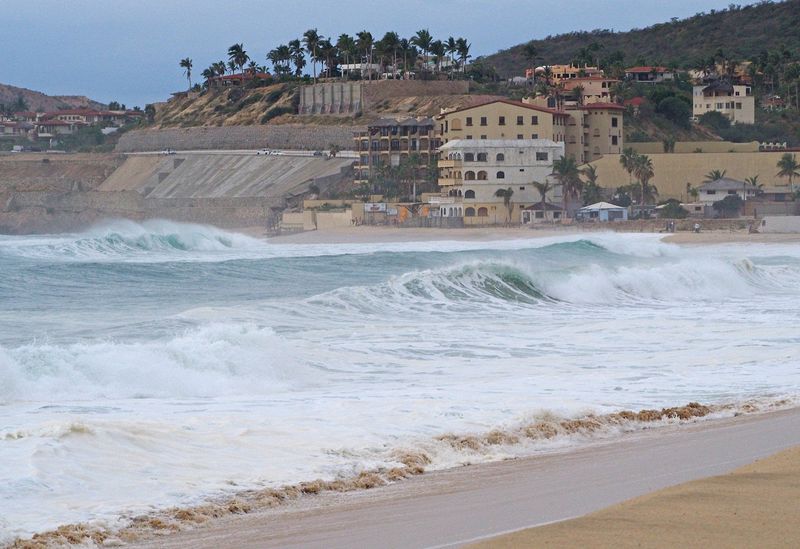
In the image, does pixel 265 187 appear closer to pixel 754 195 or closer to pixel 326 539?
pixel 754 195

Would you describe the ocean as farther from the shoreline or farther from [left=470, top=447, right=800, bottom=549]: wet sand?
the shoreline

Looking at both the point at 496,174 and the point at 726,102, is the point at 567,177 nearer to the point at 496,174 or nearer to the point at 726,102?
the point at 496,174

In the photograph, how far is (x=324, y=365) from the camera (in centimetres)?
1736

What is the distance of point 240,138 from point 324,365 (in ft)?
250

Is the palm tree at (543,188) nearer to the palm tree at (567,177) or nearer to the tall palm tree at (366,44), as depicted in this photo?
the palm tree at (567,177)

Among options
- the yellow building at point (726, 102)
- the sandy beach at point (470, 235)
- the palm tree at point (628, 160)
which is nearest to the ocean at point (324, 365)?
the sandy beach at point (470, 235)

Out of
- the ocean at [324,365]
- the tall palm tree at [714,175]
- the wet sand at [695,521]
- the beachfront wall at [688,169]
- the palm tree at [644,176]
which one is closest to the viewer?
Answer: the wet sand at [695,521]

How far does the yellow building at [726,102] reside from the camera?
81688 mm

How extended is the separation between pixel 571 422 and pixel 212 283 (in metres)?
20.3

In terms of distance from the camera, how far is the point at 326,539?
28.0ft

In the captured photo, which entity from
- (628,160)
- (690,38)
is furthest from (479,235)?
(690,38)

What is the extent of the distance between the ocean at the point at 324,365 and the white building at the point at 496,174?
1227 inches

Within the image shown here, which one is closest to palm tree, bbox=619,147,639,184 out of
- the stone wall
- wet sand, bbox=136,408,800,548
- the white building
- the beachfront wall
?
the beachfront wall

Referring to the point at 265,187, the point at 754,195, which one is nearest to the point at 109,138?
the point at 265,187
